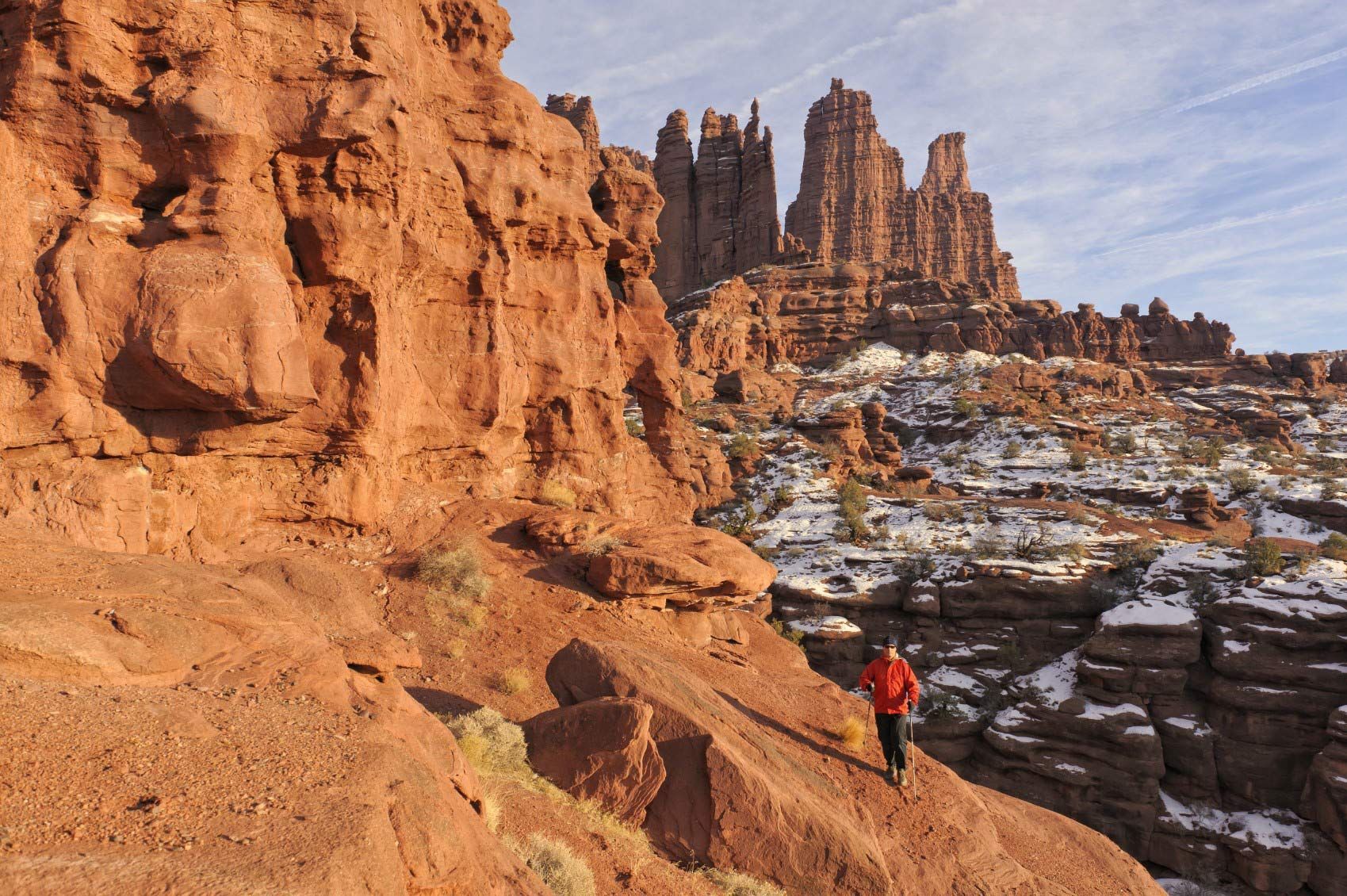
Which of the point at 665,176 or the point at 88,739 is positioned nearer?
the point at 88,739

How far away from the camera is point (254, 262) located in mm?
10633

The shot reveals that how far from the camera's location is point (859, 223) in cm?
9588

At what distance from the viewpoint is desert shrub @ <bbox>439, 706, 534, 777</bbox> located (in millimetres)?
7621

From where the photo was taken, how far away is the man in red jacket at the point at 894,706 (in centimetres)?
994

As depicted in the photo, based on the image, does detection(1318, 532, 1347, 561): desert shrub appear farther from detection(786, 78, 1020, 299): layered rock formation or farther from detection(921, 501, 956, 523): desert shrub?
detection(786, 78, 1020, 299): layered rock formation

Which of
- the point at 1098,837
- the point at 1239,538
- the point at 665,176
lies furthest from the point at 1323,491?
the point at 665,176

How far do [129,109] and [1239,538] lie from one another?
43302 millimetres

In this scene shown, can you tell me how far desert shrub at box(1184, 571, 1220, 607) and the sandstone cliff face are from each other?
2475 cm

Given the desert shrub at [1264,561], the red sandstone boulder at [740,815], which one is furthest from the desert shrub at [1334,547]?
the red sandstone boulder at [740,815]

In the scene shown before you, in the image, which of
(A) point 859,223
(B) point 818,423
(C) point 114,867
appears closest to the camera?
(C) point 114,867

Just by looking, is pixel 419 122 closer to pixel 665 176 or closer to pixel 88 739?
pixel 88 739

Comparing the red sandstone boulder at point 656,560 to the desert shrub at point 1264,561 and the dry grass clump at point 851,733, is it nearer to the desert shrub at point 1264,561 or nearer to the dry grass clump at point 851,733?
the dry grass clump at point 851,733

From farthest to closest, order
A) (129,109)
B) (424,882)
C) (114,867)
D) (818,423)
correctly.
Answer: (818,423) → (129,109) → (424,882) → (114,867)

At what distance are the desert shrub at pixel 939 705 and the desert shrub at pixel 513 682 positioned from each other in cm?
1953
